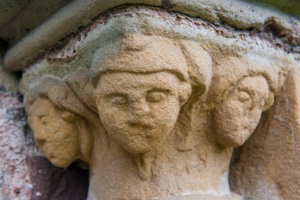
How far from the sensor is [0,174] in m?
1.13

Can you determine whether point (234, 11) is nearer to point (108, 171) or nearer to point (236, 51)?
point (236, 51)

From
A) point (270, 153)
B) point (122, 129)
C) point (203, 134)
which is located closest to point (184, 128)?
point (203, 134)

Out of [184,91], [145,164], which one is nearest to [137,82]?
[184,91]

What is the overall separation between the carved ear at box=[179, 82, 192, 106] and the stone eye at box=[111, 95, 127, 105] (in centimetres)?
12

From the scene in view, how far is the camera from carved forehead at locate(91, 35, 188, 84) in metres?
0.82

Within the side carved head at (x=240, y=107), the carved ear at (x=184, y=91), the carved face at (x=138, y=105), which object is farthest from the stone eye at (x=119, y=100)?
the side carved head at (x=240, y=107)

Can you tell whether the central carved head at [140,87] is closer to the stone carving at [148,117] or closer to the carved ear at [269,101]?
the stone carving at [148,117]

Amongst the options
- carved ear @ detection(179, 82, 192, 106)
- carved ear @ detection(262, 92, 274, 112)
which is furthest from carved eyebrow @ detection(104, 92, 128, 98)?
carved ear @ detection(262, 92, 274, 112)

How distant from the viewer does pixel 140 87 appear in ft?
2.69

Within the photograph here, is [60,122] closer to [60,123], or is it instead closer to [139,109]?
[60,123]

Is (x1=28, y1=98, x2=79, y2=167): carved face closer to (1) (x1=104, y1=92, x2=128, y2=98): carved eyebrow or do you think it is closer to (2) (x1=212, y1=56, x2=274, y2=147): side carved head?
(1) (x1=104, y1=92, x2=128, y2=98): carved eyebrow

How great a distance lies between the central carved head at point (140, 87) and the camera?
820 millimetres

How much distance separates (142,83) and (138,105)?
47 millimetres

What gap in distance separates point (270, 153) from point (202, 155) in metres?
0.23
